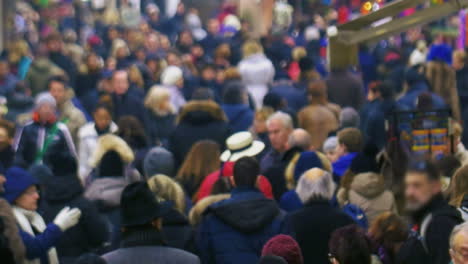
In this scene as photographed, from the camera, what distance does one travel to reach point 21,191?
311 inches

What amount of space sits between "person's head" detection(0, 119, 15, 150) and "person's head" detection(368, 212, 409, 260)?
472cm

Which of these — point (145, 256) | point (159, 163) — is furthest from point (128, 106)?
point (145, 256)

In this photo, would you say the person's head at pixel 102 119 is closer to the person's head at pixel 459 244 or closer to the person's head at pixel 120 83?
the person's head at pixel 120 83

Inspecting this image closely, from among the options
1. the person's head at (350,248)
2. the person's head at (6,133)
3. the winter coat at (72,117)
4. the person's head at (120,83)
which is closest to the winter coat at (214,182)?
the person's head at (6,133)

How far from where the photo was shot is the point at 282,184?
9.84 metres

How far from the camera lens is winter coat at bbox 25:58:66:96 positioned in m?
17.7

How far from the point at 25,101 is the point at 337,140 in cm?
527

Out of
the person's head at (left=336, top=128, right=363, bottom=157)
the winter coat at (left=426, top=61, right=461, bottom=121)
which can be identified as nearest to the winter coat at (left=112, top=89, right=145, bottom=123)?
the winter coat at (left=426, top=61, right=461, bottom=121)

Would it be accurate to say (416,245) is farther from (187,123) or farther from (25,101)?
(25,101)

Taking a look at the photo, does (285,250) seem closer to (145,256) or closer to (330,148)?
(145,256)

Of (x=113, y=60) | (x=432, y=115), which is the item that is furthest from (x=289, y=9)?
(x=432, y=115)

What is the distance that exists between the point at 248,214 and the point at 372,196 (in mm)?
1306

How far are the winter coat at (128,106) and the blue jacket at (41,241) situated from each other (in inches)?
275

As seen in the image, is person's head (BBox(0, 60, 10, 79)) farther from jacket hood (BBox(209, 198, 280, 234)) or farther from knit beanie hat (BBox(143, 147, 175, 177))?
jacket hood (BBox(209, 198, 280, 234))
